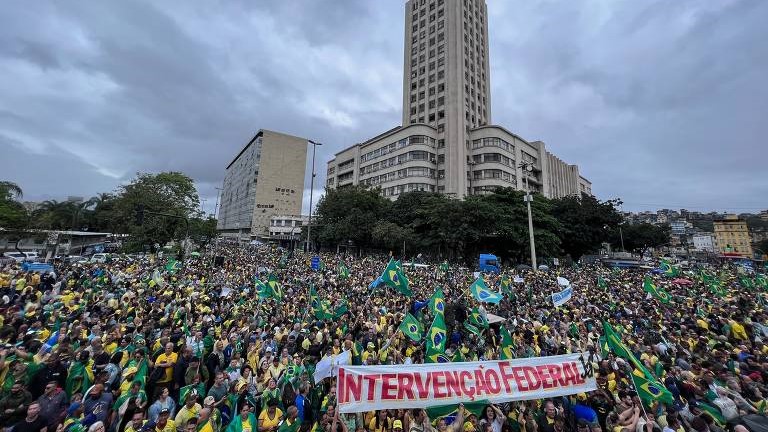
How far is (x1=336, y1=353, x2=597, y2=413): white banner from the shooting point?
16.5ft

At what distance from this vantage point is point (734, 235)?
100562mm

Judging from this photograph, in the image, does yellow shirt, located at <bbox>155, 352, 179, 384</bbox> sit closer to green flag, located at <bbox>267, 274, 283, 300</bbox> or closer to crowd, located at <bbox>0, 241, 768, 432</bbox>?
crowd, located at <bbox>0, 241, 768, 432</bbox>

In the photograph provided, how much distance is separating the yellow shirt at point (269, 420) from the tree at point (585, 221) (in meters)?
47.0

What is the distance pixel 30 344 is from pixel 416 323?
8619mm

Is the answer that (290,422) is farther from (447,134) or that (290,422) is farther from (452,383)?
(447,134)

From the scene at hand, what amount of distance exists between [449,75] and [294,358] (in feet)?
201

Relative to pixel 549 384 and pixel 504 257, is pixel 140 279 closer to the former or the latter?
pixel 549 384

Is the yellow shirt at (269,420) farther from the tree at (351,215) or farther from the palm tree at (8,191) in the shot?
the palm tree at (8,191)

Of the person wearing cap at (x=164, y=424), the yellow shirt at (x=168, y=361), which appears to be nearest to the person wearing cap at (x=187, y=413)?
the person wearing cap at (x=164, y=424)

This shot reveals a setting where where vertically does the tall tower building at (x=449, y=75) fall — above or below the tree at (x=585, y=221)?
above

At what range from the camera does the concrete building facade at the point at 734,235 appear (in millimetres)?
98500

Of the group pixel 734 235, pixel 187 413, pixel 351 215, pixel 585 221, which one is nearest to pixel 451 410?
pixel 187 413

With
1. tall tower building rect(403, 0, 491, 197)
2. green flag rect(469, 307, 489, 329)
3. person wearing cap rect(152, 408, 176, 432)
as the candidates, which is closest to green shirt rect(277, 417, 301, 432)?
person wearing cap rect(152, 408, 176, 432)

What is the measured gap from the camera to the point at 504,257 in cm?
4162
